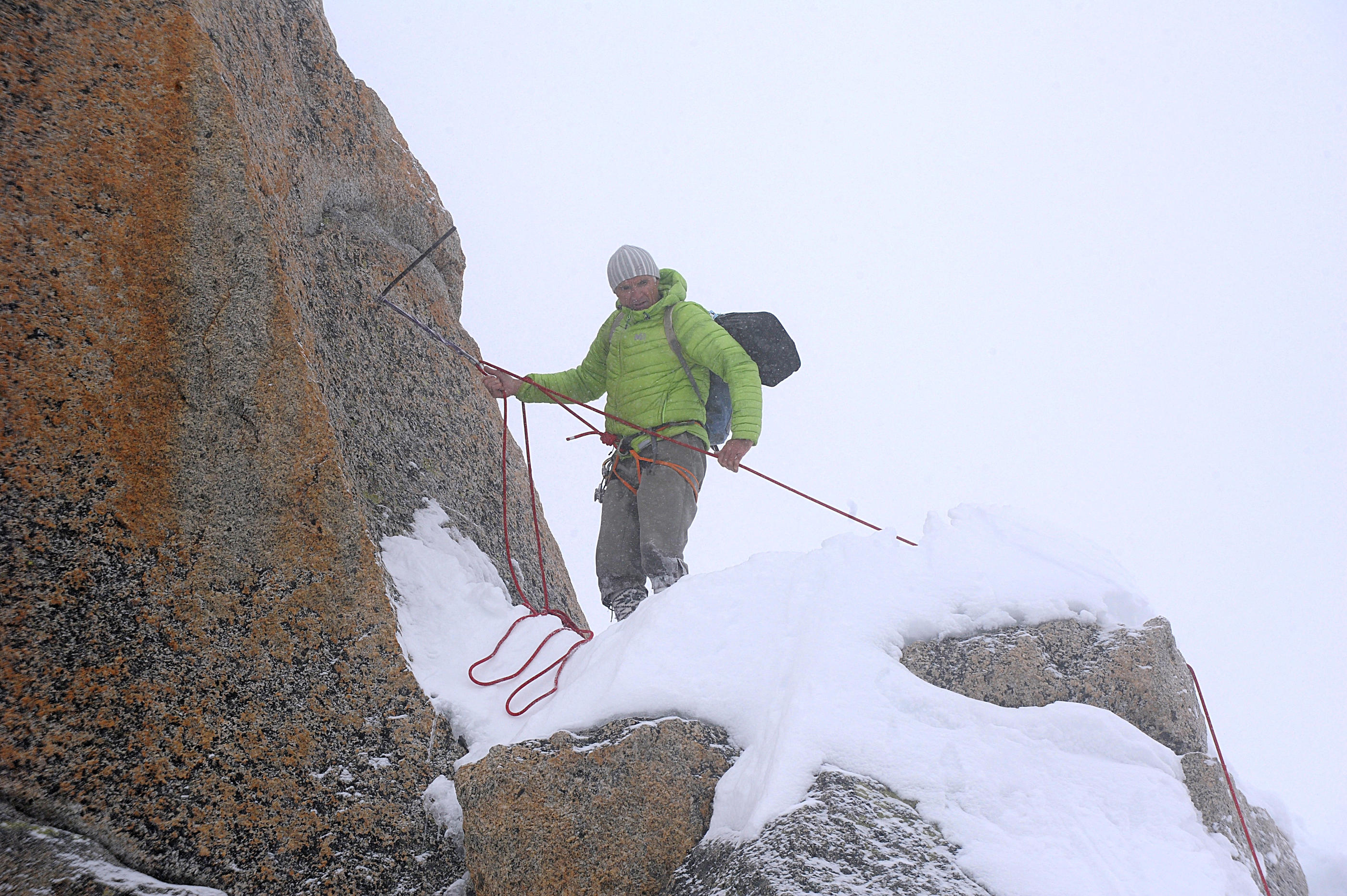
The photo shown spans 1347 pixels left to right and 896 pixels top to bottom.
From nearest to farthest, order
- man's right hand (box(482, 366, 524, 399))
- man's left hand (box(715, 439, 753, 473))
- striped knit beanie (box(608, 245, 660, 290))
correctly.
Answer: man's left hand (box(715, 439, 753, 473))
striped knit beanie (box(608, 245, 660, 290))
man's right hand (box(482, 366, 524, 399))

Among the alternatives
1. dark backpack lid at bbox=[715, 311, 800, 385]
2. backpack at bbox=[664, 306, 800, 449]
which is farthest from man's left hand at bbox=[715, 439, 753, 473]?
dark backpack lid at bbox=[715, 311, 800, 385]

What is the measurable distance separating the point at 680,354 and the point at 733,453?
725 mm

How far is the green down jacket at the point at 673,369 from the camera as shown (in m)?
4.64

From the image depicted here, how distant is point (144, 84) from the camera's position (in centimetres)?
309

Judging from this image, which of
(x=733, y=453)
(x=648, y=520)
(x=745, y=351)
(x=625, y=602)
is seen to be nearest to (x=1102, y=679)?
(x=733, y=453)

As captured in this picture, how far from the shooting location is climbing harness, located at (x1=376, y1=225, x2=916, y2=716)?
3.60 m

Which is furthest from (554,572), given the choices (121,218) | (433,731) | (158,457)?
(121,218)

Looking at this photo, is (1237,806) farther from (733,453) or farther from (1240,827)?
(733,453)

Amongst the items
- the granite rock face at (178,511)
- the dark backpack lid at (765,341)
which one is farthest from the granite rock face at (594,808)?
the dark backpack lid at (765,341)

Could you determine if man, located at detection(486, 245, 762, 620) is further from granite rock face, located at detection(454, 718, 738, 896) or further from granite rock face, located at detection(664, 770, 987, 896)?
granite rock face, located at detection(664, 770, 987, 896)

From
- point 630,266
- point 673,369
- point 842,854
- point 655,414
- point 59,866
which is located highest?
point 630,266

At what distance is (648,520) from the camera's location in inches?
181

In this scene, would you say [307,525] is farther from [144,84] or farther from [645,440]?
[645,440]

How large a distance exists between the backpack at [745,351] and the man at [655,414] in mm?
20
